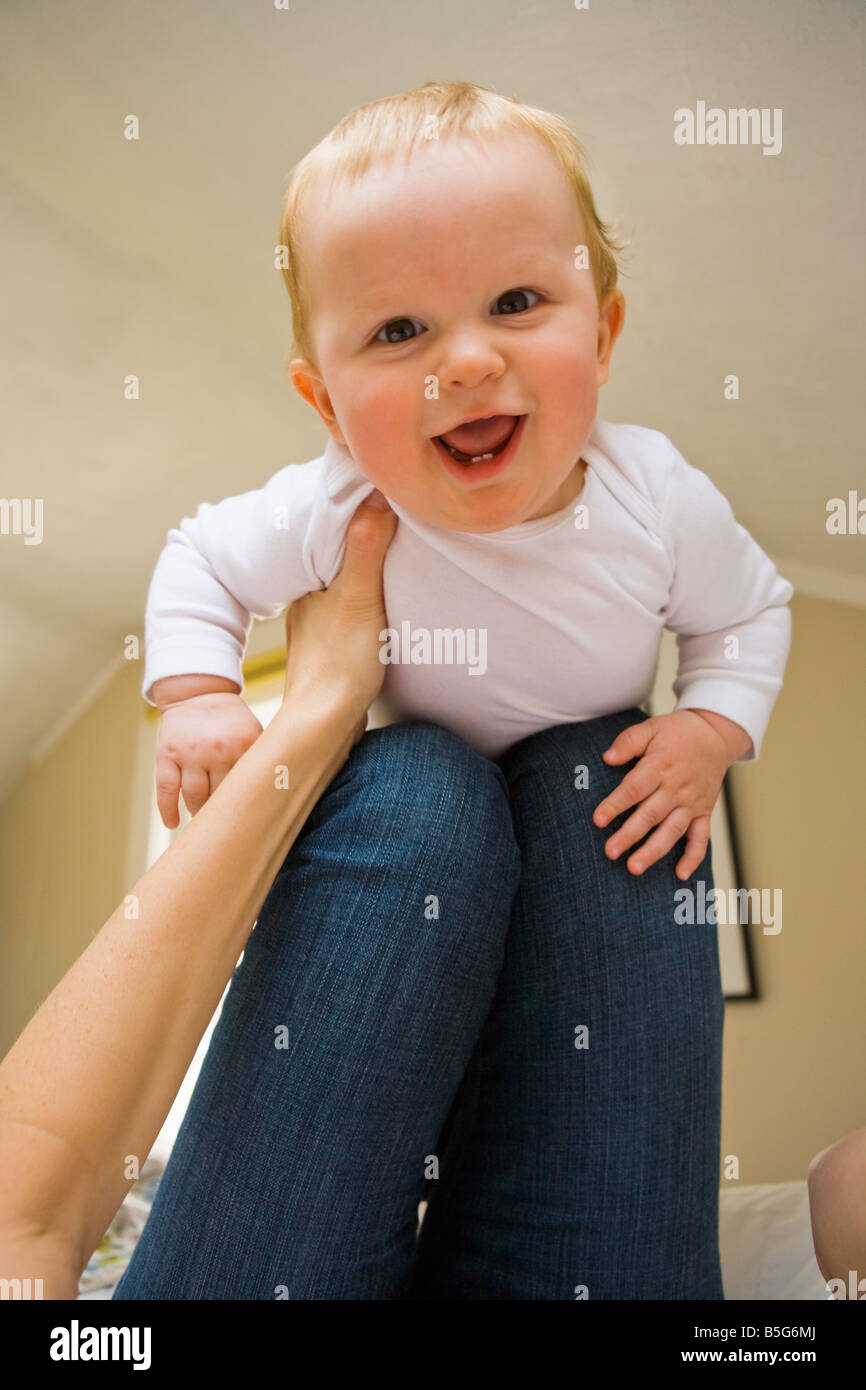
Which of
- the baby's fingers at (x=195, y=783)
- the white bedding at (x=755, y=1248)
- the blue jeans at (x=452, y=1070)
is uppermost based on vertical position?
the baby's fingers at (x=195, y=783)

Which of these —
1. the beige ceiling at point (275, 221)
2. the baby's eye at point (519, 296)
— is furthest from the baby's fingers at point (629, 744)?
the beige ceiling at point (275, 221)

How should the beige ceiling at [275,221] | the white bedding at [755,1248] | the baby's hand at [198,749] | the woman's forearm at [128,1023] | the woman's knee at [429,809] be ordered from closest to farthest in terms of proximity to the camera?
1. the woman's forearm at [128,1023]
2. the woman's knee at [429,809]
3. the baby's hand at [198,749]
4. the white bedding at [755,1248]
5. the beige ceiling at [275,221]

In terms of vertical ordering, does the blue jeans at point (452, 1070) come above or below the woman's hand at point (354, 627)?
below

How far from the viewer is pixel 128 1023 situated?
45 centimetres

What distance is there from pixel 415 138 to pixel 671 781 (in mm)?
434

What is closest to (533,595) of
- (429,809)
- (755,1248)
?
(429,809)

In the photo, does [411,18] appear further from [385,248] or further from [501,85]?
[385,248]

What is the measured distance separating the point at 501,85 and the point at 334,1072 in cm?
154

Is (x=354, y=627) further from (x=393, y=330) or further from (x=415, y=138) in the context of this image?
(x=415, y=138)

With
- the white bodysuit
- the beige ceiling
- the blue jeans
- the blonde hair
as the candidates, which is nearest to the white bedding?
the blue jeans

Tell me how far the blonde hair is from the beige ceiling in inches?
36.1

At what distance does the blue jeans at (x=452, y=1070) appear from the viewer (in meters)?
0.47

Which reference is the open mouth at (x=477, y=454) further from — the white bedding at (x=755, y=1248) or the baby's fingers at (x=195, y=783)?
the white bedding at (x=755, y=1248)

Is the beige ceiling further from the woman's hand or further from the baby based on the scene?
the woman's hand
